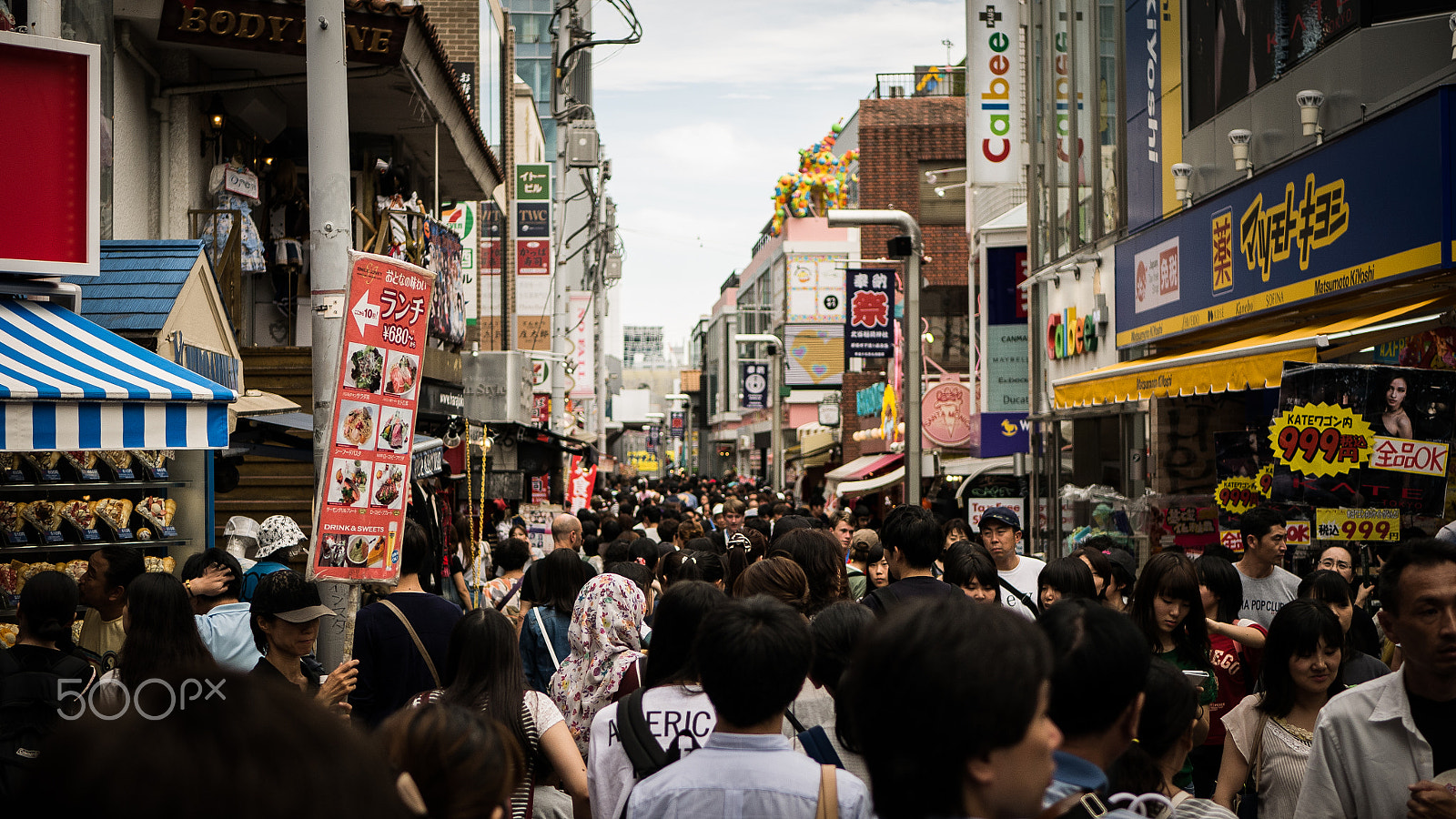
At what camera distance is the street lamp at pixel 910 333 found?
50.7 feet

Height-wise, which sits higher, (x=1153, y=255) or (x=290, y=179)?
(x=290, y=179)

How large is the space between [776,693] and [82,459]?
748 centimetres

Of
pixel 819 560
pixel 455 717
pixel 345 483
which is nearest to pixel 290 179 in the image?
pixel 345 483

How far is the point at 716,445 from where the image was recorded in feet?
335

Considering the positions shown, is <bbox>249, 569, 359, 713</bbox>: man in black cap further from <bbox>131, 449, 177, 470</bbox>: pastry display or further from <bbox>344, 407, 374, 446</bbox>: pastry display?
<bbox>131, 449, 177, 470</bbox>: pastry display

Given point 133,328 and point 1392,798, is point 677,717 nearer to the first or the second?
point 1392,798

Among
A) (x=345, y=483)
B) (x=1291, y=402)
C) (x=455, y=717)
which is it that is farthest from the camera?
(x=1291, y=402)

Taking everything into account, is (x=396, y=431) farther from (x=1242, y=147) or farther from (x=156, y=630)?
(x=1242, y=147)

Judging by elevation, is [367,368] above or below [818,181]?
below

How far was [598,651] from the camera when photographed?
5.55m

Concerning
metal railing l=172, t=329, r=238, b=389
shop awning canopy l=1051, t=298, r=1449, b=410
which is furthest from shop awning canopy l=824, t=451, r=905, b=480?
metal railing l=172, t=329, r=238, b=389

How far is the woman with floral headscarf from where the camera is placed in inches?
217

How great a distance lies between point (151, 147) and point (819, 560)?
878 cm

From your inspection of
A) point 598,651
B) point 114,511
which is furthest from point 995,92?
point 598,651
